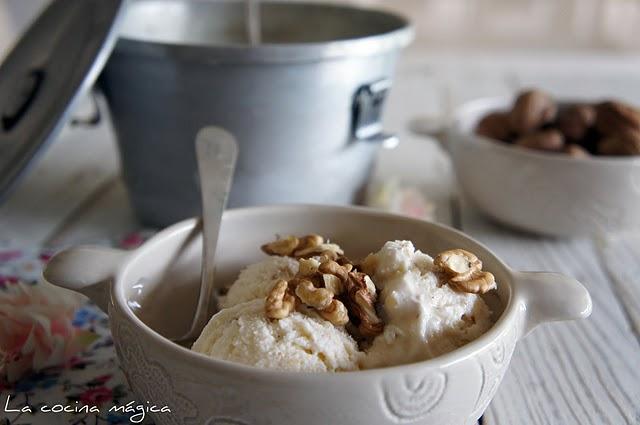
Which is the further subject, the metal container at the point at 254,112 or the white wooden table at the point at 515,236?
the metal container at the point at 254,112

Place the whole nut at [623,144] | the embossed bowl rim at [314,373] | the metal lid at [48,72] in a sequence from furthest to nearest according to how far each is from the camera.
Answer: the whole nut at [623,144], the metal lid at [48,72], the embossed bowl rim at [314,373]

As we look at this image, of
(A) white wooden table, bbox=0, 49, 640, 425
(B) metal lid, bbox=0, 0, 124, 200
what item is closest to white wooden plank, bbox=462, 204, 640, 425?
(A) white wooden table, bbox=0, 49, 640, 425

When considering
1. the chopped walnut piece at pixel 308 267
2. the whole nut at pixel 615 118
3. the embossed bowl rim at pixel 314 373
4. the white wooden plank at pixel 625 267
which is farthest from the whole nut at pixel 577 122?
the chopped walnut piece at pixel 308 267

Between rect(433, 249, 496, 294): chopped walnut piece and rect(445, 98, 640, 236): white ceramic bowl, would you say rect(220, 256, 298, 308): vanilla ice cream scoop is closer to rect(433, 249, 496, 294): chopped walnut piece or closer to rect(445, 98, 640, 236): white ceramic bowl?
rect(433, 249, 496, 294): chopped walnut piece

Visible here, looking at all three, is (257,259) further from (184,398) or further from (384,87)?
(384,87)

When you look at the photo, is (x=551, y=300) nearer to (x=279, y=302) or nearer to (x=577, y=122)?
(x=279, y=302)

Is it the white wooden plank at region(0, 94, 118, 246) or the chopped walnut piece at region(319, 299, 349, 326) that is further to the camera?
the white wooden plank at region(0, 94, 118, 246)

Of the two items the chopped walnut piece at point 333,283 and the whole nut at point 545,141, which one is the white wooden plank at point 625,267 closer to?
the whole nut at point 545,141
